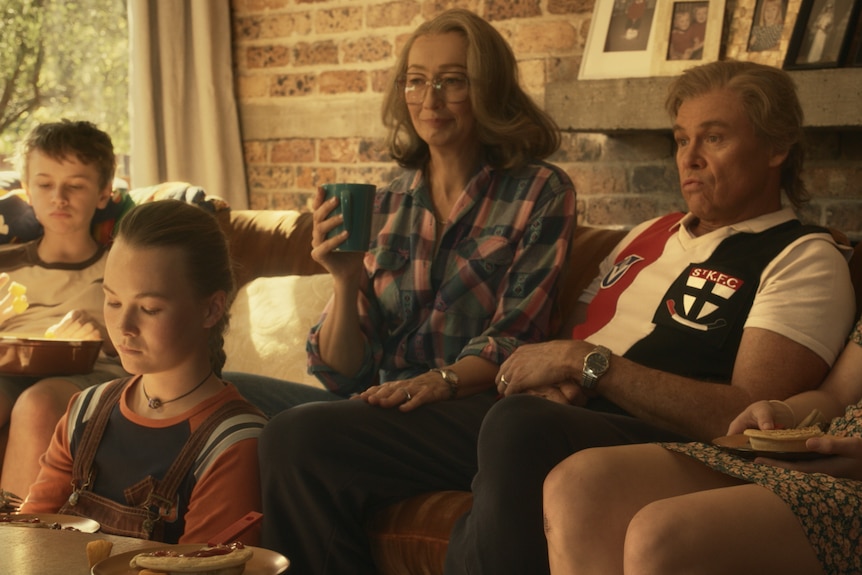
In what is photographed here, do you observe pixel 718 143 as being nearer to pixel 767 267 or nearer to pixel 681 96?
pixel 681 96

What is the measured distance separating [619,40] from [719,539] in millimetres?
2127

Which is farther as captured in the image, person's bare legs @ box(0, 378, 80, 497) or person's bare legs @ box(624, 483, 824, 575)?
person's bare legs @ box(0, 378, 80, 497)

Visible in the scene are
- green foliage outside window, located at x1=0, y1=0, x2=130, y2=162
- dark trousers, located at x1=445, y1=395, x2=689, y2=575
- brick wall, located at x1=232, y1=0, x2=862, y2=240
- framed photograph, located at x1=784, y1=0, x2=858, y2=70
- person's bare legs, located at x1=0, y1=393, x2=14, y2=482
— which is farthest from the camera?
green foliage outside window, located at x1=0, y1=0, x2=130, y2=162

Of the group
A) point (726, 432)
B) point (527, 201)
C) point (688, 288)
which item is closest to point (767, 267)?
point (688, 288)

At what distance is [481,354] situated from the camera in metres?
2.11

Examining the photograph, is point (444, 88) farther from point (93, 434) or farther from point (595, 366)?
point (93, 434)

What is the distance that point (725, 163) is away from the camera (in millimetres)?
2041

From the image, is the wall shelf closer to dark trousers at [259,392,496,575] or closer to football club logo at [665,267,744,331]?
football club logo at [665,267,744,331]

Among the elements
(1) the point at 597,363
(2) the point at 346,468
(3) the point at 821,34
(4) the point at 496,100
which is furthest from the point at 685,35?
(2) the point at 346,468

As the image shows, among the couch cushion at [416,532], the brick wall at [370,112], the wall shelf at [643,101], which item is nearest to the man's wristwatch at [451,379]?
the couch cushion at [416,532]

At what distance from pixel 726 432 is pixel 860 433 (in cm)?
26

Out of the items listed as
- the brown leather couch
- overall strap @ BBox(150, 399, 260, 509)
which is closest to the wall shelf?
the brown leather couch

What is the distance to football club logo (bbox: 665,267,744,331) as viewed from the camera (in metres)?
1.96

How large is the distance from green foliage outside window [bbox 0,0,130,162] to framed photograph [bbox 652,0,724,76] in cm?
203
